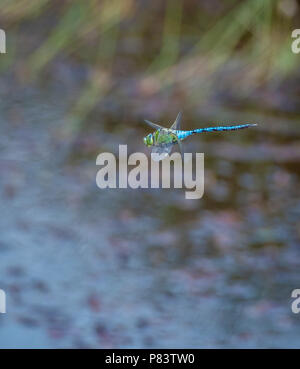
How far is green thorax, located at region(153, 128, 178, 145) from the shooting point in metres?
1.23

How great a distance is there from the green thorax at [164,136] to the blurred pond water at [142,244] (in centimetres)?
108

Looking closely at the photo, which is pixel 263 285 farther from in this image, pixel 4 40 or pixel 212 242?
pixel 4 40

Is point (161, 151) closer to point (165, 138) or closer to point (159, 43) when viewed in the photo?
point (165, 138)

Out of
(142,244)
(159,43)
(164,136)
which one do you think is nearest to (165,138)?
(164,136)

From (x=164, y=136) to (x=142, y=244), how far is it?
1.46 meters

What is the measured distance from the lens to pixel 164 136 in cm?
124

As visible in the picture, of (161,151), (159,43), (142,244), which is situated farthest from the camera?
(159,43)

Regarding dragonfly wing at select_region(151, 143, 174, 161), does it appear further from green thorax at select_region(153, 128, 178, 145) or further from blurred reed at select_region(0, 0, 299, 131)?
blurred reed at select_region(0, 0, 299, 131)

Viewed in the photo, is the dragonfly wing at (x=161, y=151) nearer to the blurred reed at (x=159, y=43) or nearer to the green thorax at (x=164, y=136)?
the green thorax at (x=164, y=136)

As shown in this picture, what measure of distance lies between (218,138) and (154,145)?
2163 millimetres

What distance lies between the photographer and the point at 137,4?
14.4ft

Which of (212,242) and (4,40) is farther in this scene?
(4,40)

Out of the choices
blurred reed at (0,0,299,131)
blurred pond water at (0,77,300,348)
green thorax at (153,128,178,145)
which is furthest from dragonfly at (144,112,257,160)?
blurred reed at (0,0,299,131)
